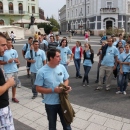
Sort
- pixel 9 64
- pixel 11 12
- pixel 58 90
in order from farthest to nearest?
pixel 11 12 < pixel 9 64 < pixel 58 90

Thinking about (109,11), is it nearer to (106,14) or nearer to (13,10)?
(106,14)

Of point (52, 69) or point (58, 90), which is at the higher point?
point (52, 69)

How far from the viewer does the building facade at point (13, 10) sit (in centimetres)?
6028

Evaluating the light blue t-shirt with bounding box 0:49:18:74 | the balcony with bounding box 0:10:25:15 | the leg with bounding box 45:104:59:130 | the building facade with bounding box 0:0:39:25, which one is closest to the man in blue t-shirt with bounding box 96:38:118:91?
the light blue t-shirt with bounding box 0:49:18:74

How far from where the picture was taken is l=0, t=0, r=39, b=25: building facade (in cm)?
6028

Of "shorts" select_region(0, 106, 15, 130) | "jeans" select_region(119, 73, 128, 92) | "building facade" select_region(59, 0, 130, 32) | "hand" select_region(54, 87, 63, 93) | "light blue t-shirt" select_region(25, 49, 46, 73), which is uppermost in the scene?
"building facade" select_region(59, 0, 130, 32)

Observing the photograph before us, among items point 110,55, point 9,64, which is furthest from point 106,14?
point 9,64

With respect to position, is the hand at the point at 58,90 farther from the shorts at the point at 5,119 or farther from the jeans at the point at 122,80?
the jeans at the point at 122,80

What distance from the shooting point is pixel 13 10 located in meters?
62.2

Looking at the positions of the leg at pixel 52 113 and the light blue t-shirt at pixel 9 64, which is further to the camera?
the light blue t-shirt at pixel 9 64

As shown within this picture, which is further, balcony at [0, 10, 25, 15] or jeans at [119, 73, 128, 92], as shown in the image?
balcony at [0, 10, 25, 15]

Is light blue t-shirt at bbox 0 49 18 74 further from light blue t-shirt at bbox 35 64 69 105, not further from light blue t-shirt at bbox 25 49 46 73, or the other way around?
light blue t-shirt at bbox 35 64 69 105

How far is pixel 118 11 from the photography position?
167ft

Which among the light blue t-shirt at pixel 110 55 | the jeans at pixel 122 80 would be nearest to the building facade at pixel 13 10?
the light blue t-shirt at pixel 110 55
